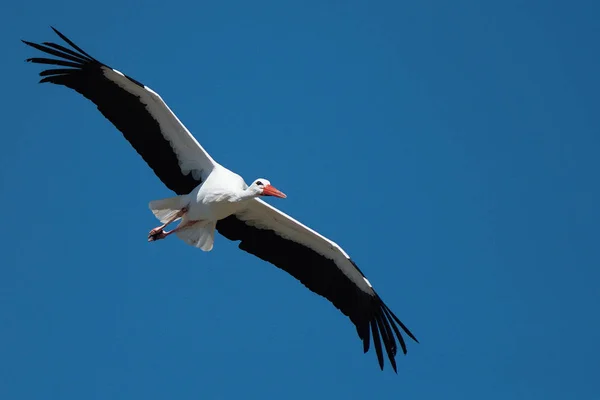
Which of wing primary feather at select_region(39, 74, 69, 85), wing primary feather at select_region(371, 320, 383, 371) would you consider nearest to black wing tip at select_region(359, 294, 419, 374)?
wing primary feather at select_region(371, 320, 383, 371)

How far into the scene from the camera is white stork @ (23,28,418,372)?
16641 mm

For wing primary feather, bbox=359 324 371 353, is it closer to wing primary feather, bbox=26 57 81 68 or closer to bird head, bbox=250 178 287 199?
bird head, bbox=250 178 287 199

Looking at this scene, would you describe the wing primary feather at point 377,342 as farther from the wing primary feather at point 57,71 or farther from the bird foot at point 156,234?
the wing primary feather at point 57,71

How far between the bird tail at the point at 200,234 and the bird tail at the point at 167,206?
7.8 inches

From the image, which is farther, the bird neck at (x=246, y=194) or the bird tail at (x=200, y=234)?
the bird tail at (x=200, y=234)

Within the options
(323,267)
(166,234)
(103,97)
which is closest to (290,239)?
(323,267)

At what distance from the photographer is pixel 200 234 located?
17.3m

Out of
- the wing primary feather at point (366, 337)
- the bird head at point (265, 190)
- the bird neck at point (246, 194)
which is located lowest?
the wing primary feather at point (366, 337)

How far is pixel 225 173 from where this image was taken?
1700 cm

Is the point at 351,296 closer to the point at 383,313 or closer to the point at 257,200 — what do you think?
the point at 383,313

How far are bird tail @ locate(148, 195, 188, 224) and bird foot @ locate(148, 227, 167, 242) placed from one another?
166mm

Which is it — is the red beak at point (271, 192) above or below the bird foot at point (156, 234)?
above

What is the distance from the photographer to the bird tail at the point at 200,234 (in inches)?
679

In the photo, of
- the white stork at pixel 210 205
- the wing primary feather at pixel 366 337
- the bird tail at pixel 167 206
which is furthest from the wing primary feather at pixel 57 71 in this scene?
the wing primary feather at pixel 366 337
